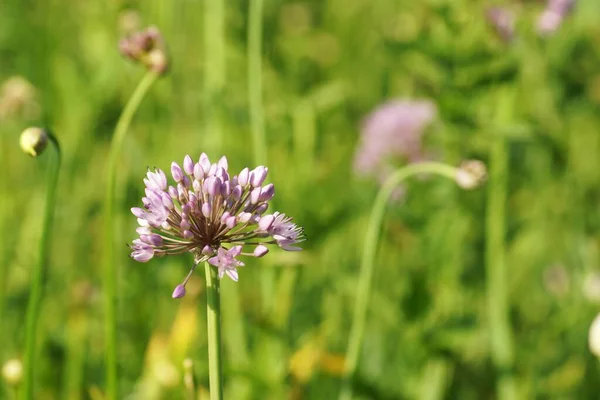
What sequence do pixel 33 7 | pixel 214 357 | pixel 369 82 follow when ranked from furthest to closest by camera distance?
pixel 33 7 < pixel 369 82 < pixel 214 357

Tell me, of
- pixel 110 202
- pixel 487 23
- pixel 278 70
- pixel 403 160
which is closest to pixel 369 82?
pixel 403 160

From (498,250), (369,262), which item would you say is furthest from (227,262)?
(498,250)

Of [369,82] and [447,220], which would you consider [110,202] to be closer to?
[447,220]

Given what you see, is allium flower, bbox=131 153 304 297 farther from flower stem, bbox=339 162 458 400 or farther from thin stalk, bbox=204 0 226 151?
thin stalk, bbox=204 0 226 151

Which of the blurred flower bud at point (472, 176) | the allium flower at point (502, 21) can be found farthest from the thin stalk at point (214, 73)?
the blurred flower bud at point (472, 176)

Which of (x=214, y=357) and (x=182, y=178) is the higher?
(x=182, y=178)

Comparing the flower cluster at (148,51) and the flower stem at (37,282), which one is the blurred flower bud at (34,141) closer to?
the flower stem at (37,282)

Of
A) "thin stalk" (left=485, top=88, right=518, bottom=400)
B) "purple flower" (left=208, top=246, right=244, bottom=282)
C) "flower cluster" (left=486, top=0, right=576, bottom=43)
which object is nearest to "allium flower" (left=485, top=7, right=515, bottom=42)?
"flower cluster" (left=486, top=0, right=576, bottom=43)
